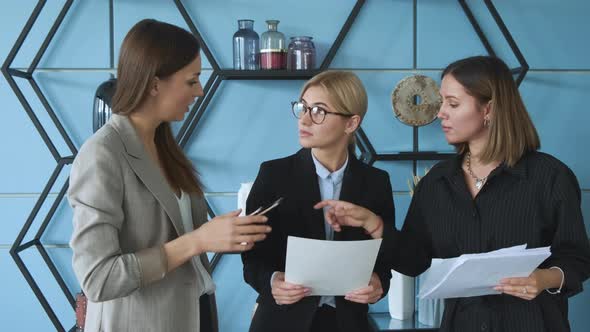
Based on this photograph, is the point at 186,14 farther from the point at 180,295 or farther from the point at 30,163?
the point at 180,295

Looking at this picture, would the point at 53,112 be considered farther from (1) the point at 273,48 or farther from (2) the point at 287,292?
(2) the point at 287,292

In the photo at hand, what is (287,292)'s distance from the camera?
172 cm

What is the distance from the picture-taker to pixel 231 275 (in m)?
3.08

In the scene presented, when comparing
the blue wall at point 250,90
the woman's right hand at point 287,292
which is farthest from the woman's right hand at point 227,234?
the blue wall at point 250,90

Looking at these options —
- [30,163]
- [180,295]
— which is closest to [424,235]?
[180,295]

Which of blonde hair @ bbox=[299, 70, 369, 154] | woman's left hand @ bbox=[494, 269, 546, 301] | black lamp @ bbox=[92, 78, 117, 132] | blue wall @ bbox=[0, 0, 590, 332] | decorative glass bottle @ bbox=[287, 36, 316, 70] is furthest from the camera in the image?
blue wall @ bbox=[0, 0, 590, 332]

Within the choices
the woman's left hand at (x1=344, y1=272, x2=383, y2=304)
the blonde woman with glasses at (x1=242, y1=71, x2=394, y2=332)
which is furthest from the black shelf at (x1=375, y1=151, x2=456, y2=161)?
the woman's left hand at (x1=344, y1=272, x2=383, y2=304)

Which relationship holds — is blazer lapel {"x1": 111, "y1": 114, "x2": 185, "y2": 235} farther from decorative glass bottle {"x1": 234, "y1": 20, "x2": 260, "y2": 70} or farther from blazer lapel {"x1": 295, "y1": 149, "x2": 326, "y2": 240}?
decorative glass bottle {"x1": 234, "y1": 20, "x2": 260, "y2": 70}

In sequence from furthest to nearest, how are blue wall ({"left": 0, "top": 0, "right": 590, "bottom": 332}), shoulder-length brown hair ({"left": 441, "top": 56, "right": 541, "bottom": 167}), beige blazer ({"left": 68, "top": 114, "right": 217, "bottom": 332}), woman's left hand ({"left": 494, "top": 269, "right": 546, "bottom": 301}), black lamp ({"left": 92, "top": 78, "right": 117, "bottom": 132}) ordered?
blue wall ({"left": 0, "top": 0, "right": 590, "bottom": 332})
black lamp ({"left": 92, "top": 78, "right": 117, "bottom": 132})
shoulder-length brown hair ({"left": 441, "top": 56, "right": 541, "bottom": 167})
woman's left hand ({"left": 494, "top": 269, "right": 546, "bottom": 301})
beige blazer ({"left": 68, "top": 114, "right": 217, "bottom": 332})

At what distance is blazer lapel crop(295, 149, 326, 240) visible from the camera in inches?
73.9

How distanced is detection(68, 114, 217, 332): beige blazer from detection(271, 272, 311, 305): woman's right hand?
8.4 inches

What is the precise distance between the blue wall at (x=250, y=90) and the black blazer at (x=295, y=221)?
44.6 inches

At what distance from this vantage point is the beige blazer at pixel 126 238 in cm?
143

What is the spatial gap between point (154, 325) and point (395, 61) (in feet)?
6.36
